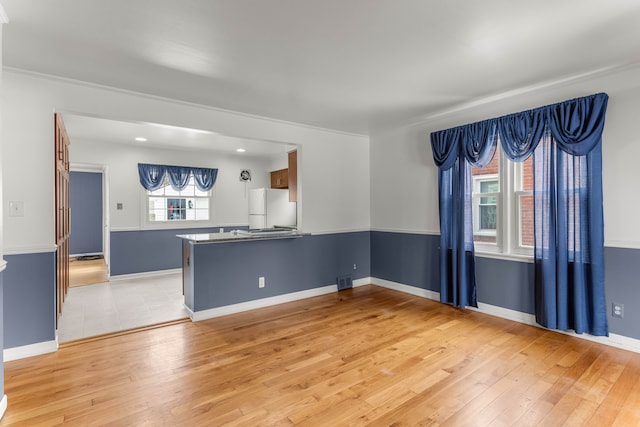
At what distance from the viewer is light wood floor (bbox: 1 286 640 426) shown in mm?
2039

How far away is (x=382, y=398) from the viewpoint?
2.21 m

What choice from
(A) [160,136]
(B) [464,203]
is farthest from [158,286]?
(B) [464,203]

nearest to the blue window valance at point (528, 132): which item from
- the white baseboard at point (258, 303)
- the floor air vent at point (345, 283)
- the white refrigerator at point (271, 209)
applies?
the floor air vent at point (345, 283)

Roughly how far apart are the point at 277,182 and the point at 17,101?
4.65 meters

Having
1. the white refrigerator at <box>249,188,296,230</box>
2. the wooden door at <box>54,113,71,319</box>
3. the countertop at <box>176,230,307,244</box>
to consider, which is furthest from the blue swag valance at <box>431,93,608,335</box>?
the wooden door at <box>54,113,71,319</box>

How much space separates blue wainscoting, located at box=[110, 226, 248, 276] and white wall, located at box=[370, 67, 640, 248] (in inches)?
155

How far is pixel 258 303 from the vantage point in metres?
4.24

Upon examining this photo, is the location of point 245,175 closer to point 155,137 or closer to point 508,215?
point 155,137

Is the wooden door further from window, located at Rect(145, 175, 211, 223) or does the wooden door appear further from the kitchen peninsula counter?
window, located at Rect(145, 175, 211, 223)

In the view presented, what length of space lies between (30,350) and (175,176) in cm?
Answer: 416

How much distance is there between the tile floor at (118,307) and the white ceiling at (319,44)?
8.11 feet

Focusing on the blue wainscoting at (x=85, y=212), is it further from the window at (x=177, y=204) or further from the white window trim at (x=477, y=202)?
the white window trim at (x=477, y=202)

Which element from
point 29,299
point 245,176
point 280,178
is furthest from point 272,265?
point 245,176

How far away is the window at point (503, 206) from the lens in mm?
3582
